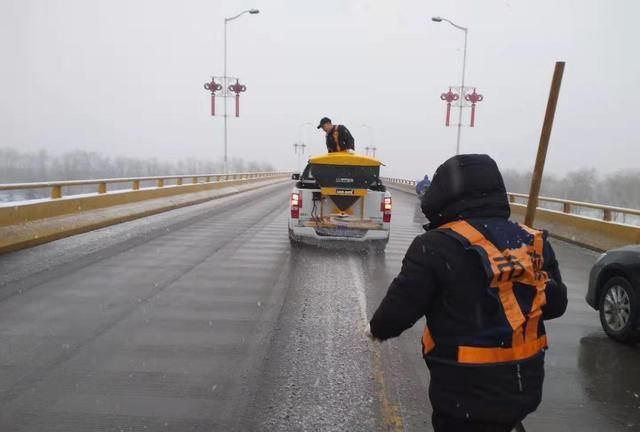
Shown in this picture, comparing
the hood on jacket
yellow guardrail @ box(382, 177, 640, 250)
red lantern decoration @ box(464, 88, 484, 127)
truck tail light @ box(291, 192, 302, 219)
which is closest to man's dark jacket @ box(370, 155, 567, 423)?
the hood on jacket

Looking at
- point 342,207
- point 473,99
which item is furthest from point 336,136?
point 473,99

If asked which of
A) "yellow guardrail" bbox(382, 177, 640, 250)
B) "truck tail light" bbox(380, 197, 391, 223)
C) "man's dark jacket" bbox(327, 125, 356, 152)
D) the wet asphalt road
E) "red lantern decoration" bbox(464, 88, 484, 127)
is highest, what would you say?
"red lantern decoration" bbox(464, 88, 484, 127)

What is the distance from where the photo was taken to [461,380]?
74.6 inches

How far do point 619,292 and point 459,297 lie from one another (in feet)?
13.8

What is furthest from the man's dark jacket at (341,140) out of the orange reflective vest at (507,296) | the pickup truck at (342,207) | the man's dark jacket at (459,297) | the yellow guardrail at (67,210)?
the orange reflective vest at (507,296)

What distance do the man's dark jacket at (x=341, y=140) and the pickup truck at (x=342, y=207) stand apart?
0.66m

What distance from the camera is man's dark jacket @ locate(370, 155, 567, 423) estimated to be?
1.88 m

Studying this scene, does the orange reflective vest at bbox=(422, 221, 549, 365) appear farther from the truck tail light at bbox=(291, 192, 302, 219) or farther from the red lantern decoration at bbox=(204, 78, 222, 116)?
the red lantern decoration at bbox=(204, 78, 222, 116)

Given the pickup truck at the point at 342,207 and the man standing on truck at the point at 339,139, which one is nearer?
the pickup truck at the point at 342,207

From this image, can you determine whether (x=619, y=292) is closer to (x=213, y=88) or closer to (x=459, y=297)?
(x=459, y=297)

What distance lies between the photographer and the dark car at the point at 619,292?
15.9 ft

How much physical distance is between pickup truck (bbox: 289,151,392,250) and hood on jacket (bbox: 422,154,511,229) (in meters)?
A: 7.96

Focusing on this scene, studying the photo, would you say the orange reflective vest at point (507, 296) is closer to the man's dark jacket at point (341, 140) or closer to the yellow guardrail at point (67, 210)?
the man's dark jacket at point (341, 140)

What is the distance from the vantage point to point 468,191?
6.55 ft
